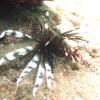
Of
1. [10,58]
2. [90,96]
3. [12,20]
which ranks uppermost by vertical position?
[12,20]

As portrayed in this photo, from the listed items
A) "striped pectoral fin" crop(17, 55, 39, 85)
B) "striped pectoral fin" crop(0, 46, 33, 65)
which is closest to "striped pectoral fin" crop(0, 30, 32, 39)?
"striped pectoral fin" crop(0, 46, 33, 65)

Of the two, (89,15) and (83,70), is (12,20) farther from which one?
(89,15)

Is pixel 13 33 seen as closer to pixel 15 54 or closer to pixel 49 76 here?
pixel 15 54

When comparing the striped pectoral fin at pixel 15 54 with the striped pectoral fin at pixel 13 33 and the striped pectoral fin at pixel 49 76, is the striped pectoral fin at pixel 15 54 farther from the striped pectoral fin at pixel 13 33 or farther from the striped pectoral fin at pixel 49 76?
the striped pectoral fin at pixel 49 76

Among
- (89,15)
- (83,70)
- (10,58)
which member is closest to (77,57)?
(83,70)

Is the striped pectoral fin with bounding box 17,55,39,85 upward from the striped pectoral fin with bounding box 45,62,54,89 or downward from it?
upward

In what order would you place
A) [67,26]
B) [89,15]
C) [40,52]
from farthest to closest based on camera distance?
1. [89,15]
2. [67,26]
3. [40,52]

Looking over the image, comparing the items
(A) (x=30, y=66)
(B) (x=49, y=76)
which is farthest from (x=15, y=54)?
(B) (x=49, y=76)

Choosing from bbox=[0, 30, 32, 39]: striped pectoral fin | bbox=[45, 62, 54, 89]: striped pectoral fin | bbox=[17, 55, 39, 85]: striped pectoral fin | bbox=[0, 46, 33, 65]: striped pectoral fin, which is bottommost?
bbox=[45, 62, 54, 89]: striped pectoral fin

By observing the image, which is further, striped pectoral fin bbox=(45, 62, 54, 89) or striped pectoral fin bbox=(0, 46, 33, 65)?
striped pectoral fin bbox=(0, 46, 33, 65)

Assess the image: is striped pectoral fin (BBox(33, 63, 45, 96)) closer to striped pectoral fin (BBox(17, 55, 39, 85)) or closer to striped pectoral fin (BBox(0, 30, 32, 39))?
striped pectoral fin (BBox(17, 55, 39, 85))
